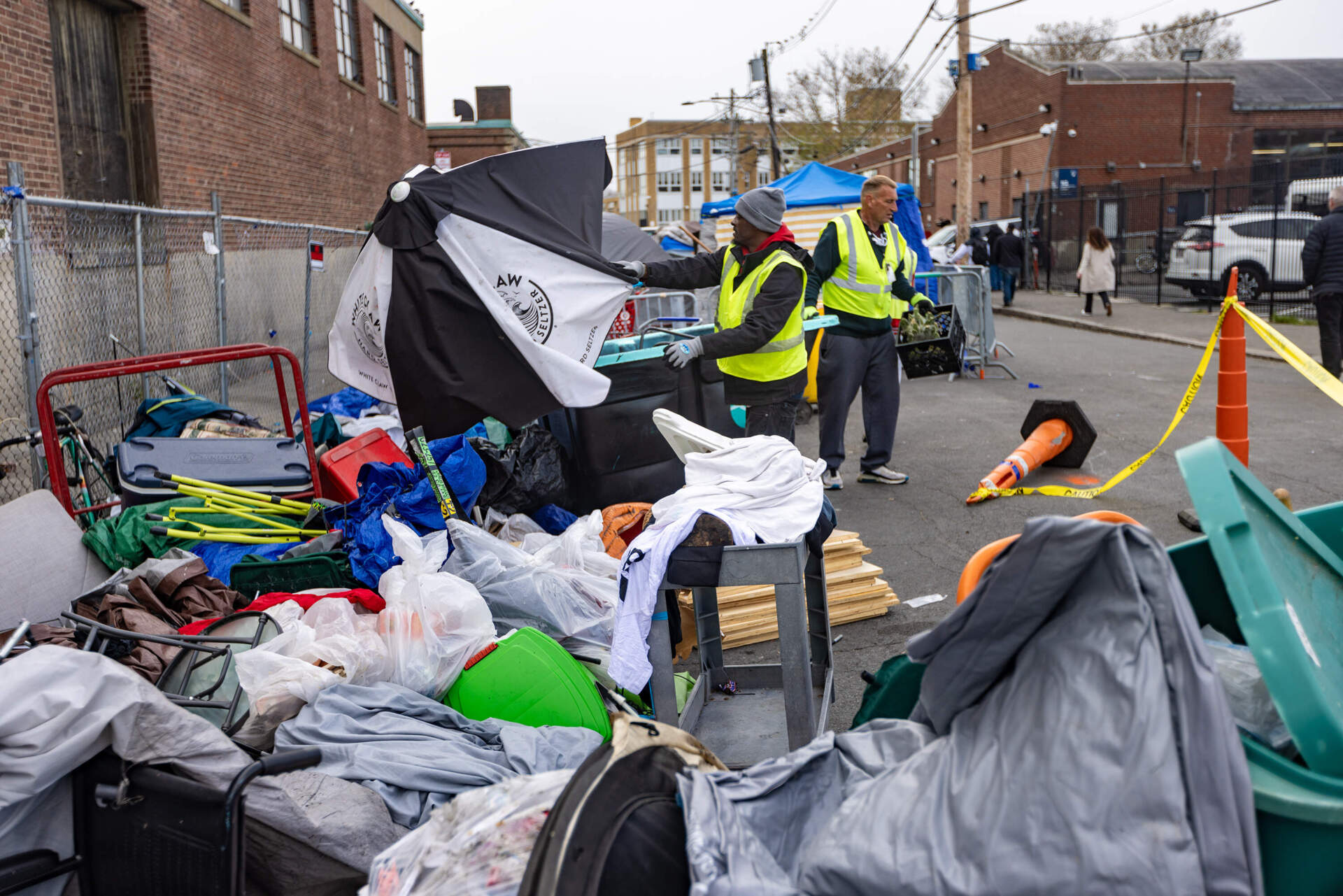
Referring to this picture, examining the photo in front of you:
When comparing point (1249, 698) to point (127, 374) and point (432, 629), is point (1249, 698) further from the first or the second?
point (127, 374)

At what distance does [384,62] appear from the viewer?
2402 cm

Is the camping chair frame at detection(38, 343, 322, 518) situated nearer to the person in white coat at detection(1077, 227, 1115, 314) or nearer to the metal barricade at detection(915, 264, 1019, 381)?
the metal barricade at detection(915, 264, 1019, 381)

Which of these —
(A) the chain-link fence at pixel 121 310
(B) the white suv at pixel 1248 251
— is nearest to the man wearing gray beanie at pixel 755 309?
(A) the chain-link fence at pixel 121 310

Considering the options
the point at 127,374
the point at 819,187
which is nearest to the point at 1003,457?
the point at 127,374

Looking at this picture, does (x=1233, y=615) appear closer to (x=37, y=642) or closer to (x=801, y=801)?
(x=801, y=801)

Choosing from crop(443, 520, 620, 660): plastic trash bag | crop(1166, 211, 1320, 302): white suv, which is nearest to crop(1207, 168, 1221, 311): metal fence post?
crop(1166, 211, 1320, 302): white suv

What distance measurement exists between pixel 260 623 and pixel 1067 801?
8.95ft

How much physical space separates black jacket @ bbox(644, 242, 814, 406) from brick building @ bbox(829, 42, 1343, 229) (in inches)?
1382

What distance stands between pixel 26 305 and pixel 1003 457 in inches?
267

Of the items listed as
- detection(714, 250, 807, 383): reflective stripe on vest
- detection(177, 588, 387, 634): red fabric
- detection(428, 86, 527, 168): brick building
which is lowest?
detection(177, 588, 387, 634): red fabric

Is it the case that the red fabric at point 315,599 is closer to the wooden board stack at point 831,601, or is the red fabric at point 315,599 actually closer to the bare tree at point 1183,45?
the wooden board stack at point 831,601

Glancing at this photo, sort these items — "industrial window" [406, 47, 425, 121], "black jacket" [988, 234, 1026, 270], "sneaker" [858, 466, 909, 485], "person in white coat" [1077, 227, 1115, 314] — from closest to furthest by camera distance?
1. "sneaker" [858, 466, 909, 485]
2. "person in white coat" [1077, 227, 1115, 314]
3. "black jacket" [988, 234, 1026, 270]
4. "industrial window" [406, 47, 425, 121]

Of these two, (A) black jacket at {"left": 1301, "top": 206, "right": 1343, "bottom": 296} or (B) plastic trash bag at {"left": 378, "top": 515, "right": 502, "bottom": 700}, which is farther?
(A) black jacket at {"left": 1301, "top": 206, "right": 1343, "bottom": 296}

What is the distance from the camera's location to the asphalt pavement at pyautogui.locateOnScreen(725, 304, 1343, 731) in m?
5.20
